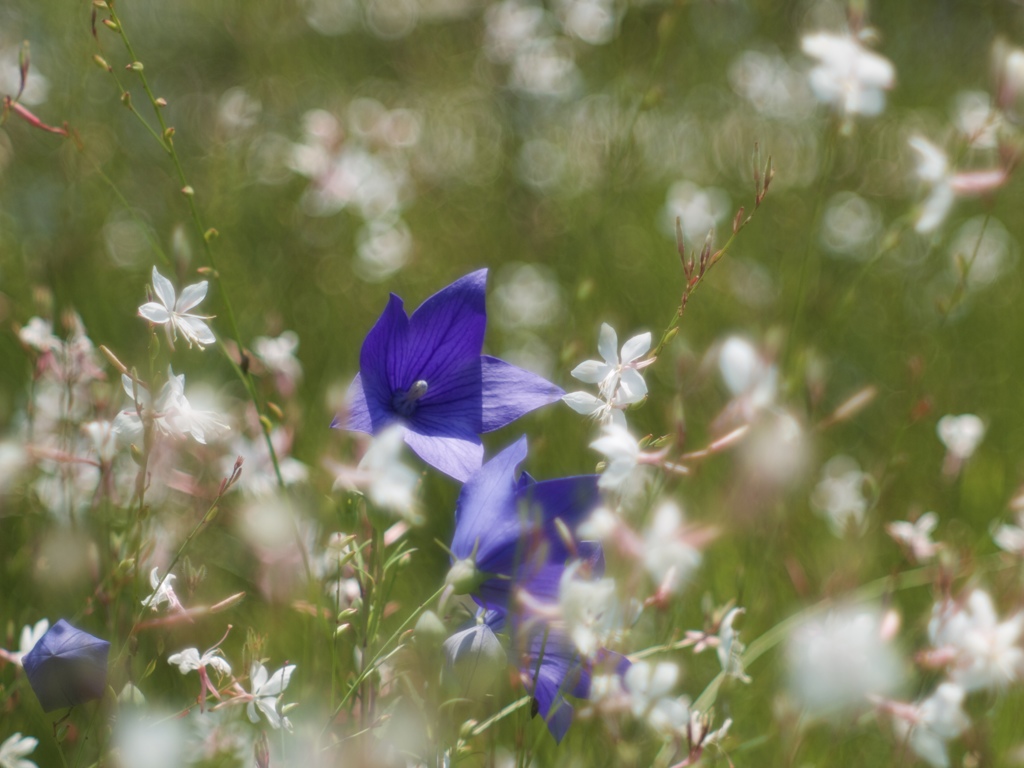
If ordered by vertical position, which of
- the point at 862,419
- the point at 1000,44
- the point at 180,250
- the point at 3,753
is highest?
the point at 1000,44

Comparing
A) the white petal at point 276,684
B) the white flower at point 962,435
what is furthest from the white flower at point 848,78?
the white petal at point 276,684

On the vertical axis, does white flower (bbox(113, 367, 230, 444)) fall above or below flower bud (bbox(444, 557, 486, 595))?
above

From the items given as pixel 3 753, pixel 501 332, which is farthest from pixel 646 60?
pixel 3 753

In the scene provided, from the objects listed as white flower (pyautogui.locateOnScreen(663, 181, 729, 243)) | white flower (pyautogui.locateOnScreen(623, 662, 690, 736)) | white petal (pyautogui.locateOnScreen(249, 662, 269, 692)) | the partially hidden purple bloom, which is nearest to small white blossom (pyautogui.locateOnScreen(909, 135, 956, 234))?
white flower (pyautogui.locateOnScreen(623, 662, 690, 736))

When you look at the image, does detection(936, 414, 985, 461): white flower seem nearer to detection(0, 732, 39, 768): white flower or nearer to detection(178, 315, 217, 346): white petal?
detection(178, 315, 217, 346): white petal

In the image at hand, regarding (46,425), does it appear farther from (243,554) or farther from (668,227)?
(668,227)

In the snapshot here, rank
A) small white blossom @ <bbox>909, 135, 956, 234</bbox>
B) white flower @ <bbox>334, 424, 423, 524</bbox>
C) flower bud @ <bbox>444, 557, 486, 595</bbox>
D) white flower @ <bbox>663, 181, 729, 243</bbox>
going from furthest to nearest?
white flower @ <bbox>663, 181, 729, 243</bbox>
small white blossom @ <bbox>909, 135, 956, 234</bbox>
flower bud @ <bbox>444, 557, 486, 595</bbox>
white flower @ <bbox>334, 424, 423, 524</bbox>

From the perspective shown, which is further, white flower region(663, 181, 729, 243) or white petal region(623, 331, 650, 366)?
white flower region(663, 181, 729, 243)
